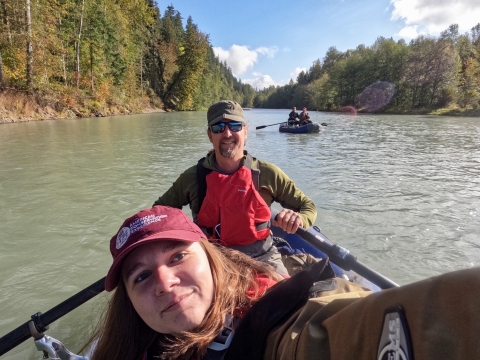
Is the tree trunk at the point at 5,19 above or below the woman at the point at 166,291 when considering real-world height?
above

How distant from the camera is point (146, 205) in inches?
221

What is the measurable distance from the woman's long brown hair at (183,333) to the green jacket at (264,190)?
124cm

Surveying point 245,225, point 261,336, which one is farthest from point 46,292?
point 261,336

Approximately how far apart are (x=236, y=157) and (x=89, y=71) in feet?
104

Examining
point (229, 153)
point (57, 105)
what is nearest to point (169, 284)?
point (229, 153)

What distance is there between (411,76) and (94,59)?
39.1 metres

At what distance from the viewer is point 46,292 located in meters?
3.13

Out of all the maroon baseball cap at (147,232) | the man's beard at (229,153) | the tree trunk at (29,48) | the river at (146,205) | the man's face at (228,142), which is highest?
the tree trunk at (29,48)

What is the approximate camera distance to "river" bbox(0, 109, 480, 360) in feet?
10.9

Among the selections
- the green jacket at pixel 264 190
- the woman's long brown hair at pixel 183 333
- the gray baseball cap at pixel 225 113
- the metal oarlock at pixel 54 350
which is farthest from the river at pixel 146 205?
the gray baseball cap at pixel 225 113

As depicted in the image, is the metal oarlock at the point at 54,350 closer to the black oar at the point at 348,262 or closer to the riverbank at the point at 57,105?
the black oar at the point at 348,262

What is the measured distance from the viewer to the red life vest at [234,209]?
8.13 feet

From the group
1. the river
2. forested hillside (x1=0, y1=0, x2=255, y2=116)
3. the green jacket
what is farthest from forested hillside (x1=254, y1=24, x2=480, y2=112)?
the green jacket

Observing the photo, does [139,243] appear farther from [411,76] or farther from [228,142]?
[411,76]
